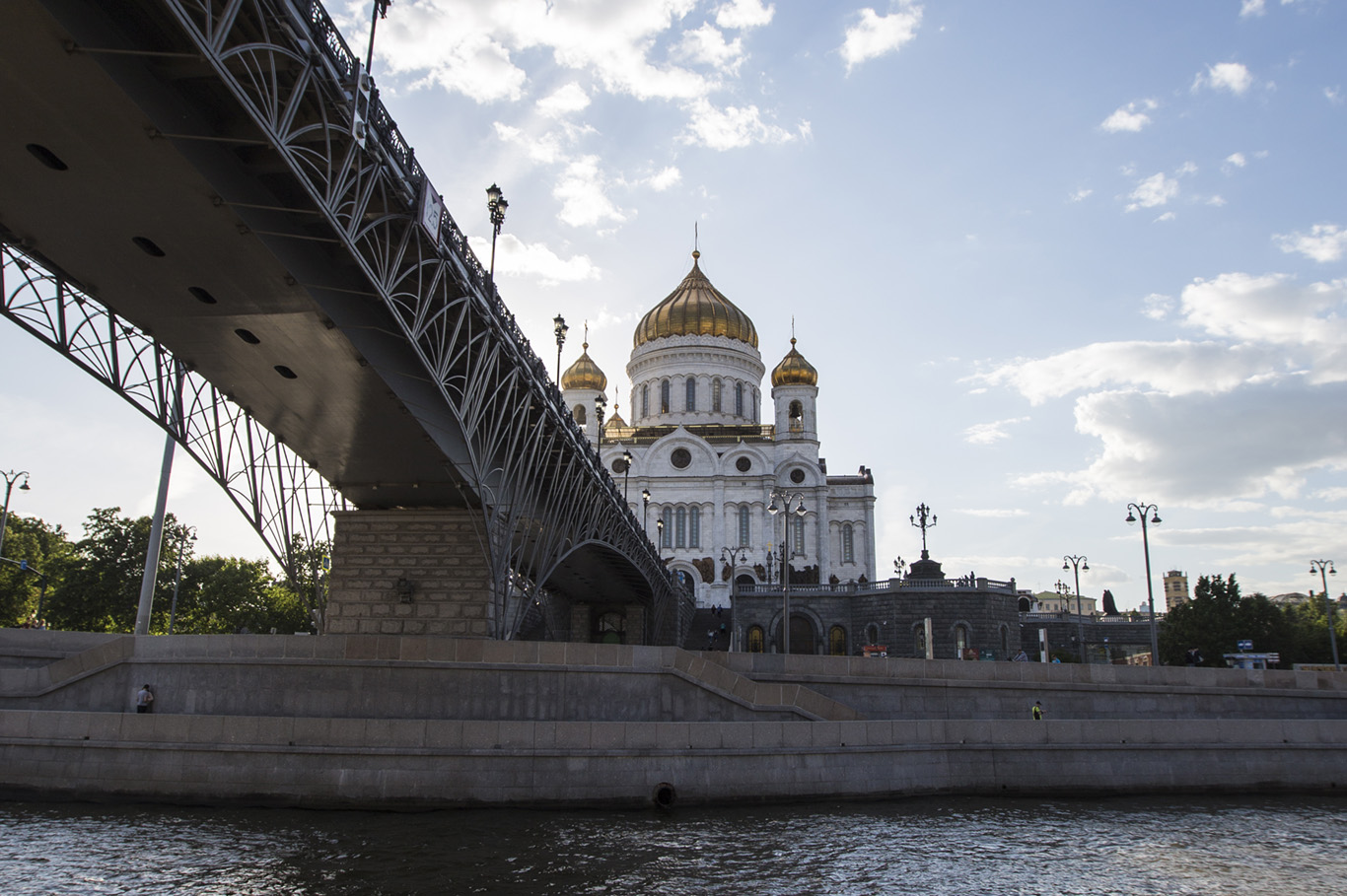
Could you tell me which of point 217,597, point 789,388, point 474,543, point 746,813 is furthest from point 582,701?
point 789,388

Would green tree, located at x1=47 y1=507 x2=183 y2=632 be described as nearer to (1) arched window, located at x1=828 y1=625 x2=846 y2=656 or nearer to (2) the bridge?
(2) the bridge

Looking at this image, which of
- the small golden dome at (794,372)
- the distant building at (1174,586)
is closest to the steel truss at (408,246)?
the small golden dome at (794,372)

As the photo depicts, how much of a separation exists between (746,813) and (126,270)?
1458 centimetres

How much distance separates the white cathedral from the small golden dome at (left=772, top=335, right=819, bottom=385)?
105 mm

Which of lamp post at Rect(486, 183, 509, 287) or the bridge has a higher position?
lamp post at Rect(486, 183, 509, 287)

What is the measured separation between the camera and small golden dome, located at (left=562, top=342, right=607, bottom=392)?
3036 inches

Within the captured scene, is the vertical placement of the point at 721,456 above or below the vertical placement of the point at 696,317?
below

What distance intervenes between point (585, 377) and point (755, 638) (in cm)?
2819


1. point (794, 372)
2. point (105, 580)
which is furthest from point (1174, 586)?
point (105, 580)

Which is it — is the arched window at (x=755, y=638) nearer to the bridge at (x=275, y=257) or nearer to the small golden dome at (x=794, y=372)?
the small golden dome at (x=794, y=372)

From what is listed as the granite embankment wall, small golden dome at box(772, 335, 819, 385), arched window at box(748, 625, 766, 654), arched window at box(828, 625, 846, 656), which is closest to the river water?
the granite embankment wall

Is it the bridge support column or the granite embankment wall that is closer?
the granite embankment wall

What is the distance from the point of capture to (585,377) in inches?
3044

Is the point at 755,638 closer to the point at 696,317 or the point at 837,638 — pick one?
the point at 837,638
